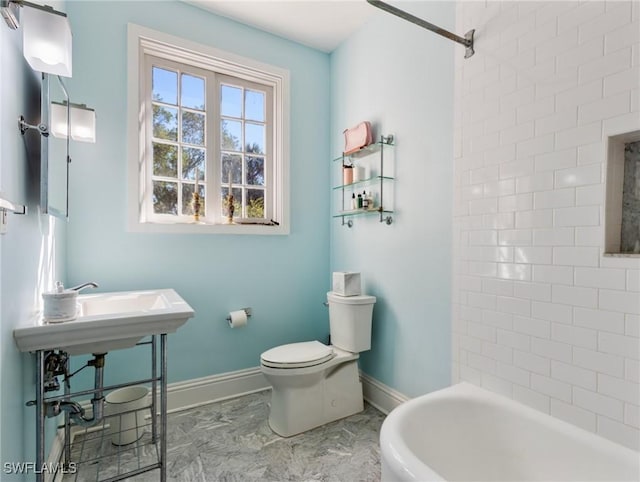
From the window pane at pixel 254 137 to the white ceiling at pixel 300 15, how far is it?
2.37 ft

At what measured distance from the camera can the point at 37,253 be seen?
1.33 meters

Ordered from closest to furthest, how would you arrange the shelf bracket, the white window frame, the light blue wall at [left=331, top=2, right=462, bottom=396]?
the shelf bracket
the light blue wall at [left=331, top=2, right=462, bottom=396]
the white window frame

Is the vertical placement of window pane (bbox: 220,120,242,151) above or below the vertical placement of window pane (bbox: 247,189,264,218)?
above

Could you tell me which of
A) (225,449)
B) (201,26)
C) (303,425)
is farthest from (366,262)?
(201,26)

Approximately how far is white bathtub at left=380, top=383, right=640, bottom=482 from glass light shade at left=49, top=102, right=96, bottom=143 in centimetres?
195

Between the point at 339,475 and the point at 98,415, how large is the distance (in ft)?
3.85

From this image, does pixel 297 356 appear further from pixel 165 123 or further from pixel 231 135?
pixel 165 123

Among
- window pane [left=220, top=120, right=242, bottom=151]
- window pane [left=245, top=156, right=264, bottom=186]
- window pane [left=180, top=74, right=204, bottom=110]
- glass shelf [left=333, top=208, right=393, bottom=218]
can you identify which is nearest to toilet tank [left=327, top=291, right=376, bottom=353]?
glass shelf [left=333, top=208, right=393, bottom=218]

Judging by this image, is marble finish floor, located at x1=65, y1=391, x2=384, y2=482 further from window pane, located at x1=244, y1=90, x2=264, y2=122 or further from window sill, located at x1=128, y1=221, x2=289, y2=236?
window pane, located at x1=244, y1=90, x2=264, y2=122

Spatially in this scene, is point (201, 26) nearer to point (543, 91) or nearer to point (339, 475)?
point (543, 91)

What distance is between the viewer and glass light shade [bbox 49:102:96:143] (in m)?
1.54

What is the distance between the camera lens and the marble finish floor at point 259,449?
5.27 ft

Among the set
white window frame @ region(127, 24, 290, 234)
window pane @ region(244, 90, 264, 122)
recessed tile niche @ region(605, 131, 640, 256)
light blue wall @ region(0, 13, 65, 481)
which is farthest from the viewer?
window pane @ region(244, 90, 264, 122)

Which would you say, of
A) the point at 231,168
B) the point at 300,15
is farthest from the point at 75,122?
the point at 300,15
